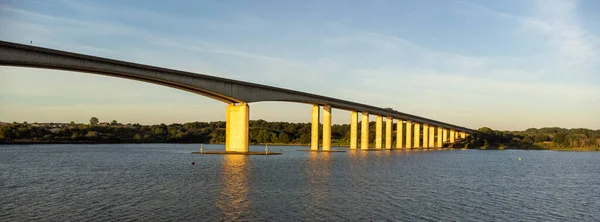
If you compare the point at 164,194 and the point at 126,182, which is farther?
the point at 126,182

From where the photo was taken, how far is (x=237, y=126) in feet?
270

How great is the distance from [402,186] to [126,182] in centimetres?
2067

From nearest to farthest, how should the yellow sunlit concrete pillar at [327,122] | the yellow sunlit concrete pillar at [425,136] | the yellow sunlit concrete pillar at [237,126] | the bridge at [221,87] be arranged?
1. the bridge at [221,87]
2. the yellow sunlit concrete pillar at [237,126]
3. the yellow sunlit concrete pillar at [327,122]
4. the yellow sunlit concrete pillar at [425,136]

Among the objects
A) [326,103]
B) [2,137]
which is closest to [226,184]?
[326,103]

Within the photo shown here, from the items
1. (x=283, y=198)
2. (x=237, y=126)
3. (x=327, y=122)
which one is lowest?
(x=283, y=198)

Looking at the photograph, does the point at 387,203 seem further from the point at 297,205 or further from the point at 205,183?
the point at 205,183

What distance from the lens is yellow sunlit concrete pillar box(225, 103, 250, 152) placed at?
267 feet

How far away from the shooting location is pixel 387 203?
1172 inches

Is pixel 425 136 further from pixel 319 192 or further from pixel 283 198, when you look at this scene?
pixel 283 198

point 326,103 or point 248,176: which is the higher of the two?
point 326,103

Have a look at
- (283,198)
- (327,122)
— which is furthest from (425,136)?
(283,198)

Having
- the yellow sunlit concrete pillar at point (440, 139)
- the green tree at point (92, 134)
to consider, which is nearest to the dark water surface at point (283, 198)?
the yellow sunlit concrete pillar at point (440, 139)

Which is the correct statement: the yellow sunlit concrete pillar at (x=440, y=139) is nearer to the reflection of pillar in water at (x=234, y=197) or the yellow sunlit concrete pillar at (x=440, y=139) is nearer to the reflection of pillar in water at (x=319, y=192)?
the reflection of pillar in water at (x=319, y=192)

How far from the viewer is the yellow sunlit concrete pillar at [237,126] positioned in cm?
8138
